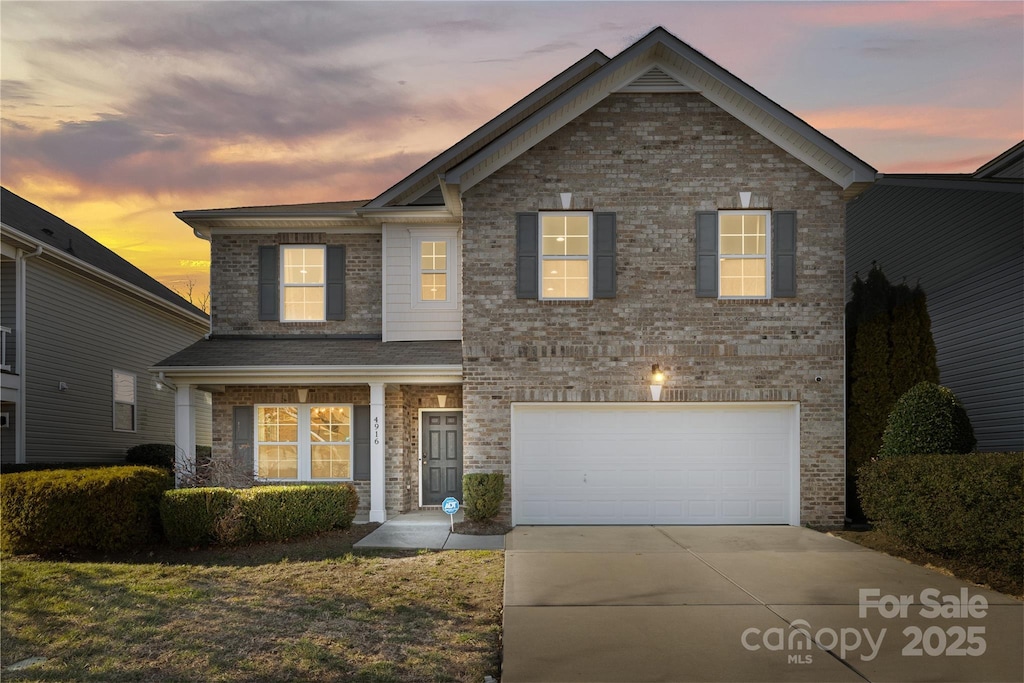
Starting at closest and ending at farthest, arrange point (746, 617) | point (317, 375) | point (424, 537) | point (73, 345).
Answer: point (746, 617) → point (424, 537) → point (317, 375) → point (73, 345)

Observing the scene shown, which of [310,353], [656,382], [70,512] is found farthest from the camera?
[310,353]

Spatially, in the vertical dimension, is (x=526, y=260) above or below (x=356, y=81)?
below

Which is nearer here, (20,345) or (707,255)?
(707,255)

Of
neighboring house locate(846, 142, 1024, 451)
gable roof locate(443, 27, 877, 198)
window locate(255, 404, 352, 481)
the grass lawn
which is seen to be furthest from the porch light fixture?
neighboring house locate(846, 142, 1024, 451)

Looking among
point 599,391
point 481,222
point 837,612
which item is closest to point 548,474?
point 599,391

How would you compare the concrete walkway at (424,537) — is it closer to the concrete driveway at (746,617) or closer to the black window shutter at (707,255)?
the concrete driveway at (746,617)

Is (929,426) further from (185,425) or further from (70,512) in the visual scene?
(185,425)

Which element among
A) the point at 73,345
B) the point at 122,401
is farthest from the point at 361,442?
the point at 122,401

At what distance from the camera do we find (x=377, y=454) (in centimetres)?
1445

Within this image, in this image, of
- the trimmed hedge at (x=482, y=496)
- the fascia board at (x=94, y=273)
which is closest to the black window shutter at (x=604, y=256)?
the trimmed hedge at (x=482, y=496)

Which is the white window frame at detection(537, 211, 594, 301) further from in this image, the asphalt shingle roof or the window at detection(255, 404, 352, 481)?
the window at detection(255, 404, 352, 481)

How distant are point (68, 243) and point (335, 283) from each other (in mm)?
7812

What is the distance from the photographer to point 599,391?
45.3 ft

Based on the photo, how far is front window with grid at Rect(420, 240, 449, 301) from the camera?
15641 mm
